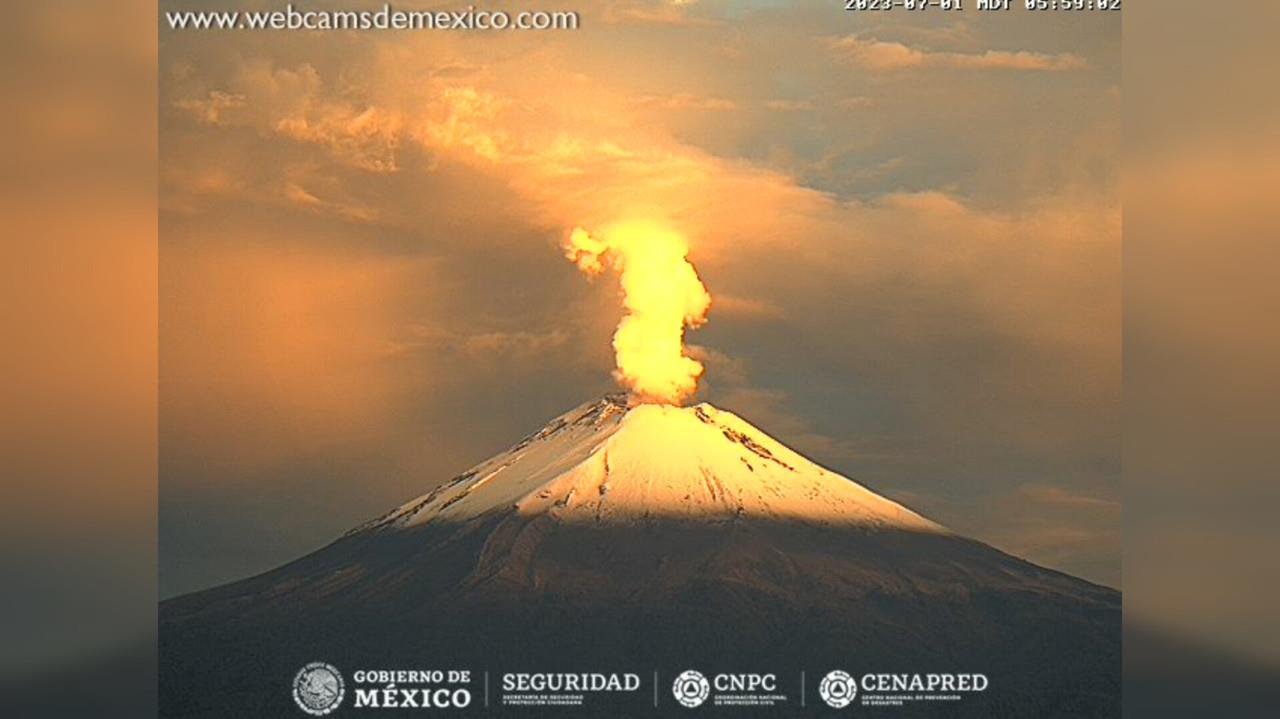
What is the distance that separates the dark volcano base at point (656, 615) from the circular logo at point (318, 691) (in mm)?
89

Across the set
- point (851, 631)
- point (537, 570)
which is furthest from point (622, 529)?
point (851, 631)

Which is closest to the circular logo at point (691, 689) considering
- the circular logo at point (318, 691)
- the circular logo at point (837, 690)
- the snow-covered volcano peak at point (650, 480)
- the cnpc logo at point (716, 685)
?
the cnpc logo at point (716, 685)

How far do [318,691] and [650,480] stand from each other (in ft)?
10.3

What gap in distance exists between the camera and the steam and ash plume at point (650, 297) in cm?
1166

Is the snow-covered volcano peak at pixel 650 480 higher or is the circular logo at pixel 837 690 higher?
the snow-covered volcano peak at pixel 650 480

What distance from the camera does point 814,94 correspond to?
38.1 ft

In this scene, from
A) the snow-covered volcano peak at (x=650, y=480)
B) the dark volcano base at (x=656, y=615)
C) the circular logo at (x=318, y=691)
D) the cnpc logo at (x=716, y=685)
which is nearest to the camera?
the circular logo at (x=318, y=691)

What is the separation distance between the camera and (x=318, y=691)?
11.2 meters

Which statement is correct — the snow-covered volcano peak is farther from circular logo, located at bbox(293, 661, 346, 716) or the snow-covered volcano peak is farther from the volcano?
circular logo, located at bbox(293, 661, 346, 716)

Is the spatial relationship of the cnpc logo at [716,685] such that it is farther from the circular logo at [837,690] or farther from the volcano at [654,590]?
the circular logo at [837,690]

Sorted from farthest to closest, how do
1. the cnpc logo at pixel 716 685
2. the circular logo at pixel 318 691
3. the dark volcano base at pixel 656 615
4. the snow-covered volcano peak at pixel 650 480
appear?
the snow-covered volcano peak at pixel 650 480
the dark volcano base at pixel 656 615
the cnpc logo at pixel 716 685
the circular logo at pixel 318 691

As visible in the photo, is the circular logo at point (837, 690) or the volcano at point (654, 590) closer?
the circular logo at point (837, 690)

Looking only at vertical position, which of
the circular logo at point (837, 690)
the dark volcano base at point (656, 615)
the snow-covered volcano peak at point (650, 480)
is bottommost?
the circular logo at point (837, 690)

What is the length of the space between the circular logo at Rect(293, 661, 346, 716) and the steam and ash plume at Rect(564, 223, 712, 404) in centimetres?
243
